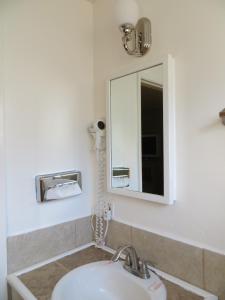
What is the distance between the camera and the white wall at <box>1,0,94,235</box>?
3.91 ft

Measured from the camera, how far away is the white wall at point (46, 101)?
1.19 meters

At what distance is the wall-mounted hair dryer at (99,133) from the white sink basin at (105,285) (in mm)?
671

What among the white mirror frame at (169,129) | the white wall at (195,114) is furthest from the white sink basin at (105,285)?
the white mirror frame at (169,129)

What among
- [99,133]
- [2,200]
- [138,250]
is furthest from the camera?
[99,133]

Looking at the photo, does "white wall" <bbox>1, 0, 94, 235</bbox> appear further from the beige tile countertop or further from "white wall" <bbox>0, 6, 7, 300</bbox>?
the beige tile countertop

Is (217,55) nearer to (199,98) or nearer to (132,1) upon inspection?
(199,98)

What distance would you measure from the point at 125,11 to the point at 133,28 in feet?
0.29

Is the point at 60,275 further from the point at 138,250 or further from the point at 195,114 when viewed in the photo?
the point at 195,114

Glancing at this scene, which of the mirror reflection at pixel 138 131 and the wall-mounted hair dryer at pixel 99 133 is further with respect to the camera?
the wall-mounted hair dryer at pixel 99 133

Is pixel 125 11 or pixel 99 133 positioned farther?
pixel 99 133

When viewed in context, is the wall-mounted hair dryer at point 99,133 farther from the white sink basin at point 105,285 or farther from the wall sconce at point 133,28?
the white sink basin at point 105,285

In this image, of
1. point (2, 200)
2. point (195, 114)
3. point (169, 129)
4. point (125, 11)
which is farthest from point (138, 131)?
point (2, 200)

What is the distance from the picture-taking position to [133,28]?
45.7 inches

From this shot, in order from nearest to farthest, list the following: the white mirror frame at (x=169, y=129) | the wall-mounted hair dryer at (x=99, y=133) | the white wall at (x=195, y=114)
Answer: the white wall at (x=195, y=114) < the white mirror frame at (x=169, y=129) < the wall-mounted hair dryer at (x=99, y=133)
